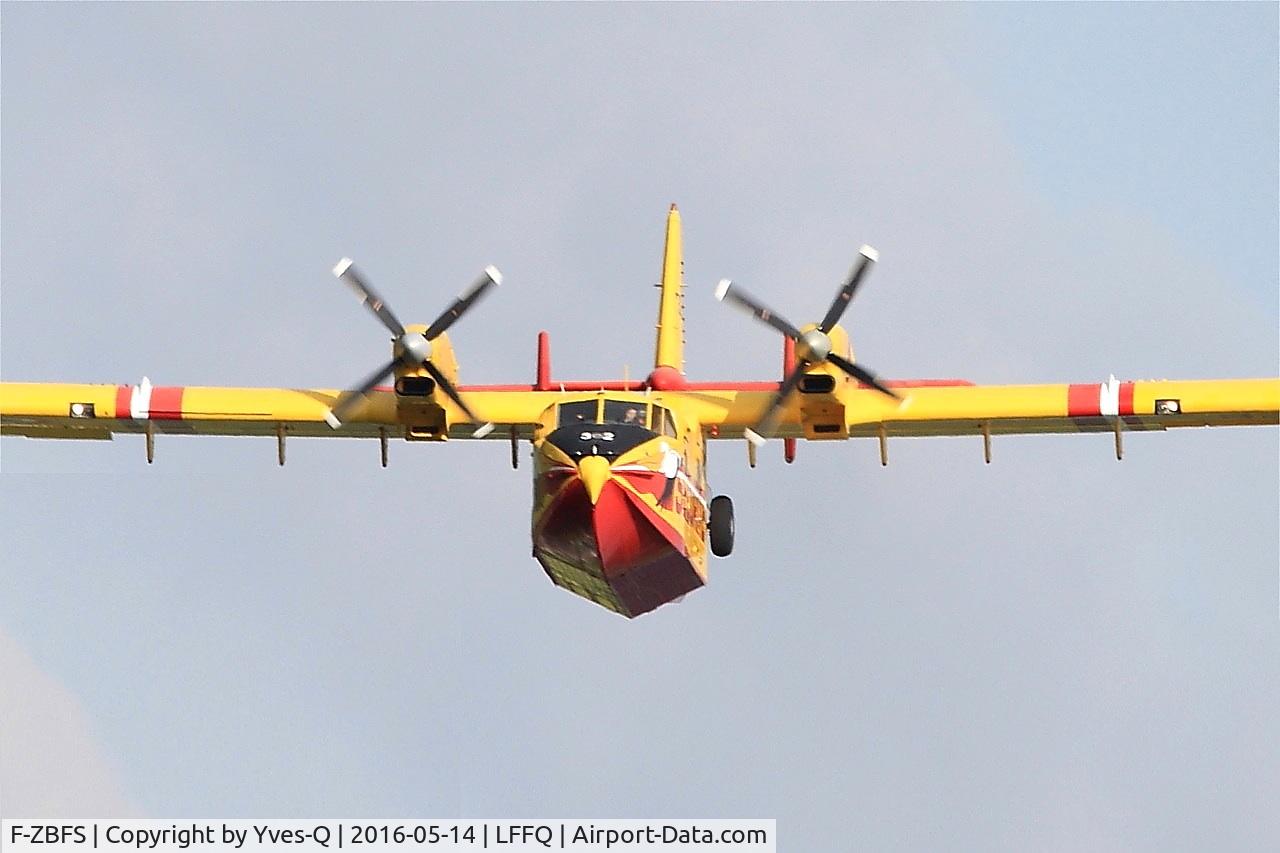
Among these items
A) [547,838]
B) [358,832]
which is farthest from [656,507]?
[358,832]

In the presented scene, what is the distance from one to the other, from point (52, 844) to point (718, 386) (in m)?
10.2

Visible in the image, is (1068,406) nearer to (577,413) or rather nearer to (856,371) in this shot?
(856,371)

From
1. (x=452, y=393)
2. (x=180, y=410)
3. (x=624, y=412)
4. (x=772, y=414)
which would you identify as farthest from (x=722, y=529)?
(x=180, y=410)

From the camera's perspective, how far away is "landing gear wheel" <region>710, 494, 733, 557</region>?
89.9 ft

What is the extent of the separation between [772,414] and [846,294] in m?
1.76

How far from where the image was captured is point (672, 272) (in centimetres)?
3272

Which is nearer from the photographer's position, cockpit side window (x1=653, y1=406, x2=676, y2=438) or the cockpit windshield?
the cockpit windshield

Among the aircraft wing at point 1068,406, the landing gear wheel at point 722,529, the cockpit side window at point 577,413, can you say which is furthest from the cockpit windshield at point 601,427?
the aircraft wing at point 1068,406

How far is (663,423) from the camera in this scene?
26.1 meters

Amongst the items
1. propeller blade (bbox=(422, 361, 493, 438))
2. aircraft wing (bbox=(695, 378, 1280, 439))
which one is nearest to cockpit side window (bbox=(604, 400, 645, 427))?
propeller blade (bbox=(422, 361, 493, 438))

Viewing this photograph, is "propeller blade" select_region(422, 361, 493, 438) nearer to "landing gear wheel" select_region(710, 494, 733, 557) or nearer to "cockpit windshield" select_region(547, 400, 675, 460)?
"cockpit windshield" select_region(547, 400, 675, 460)

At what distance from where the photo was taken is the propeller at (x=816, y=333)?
26750mm

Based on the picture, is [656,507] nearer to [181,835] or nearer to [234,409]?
[234,409]

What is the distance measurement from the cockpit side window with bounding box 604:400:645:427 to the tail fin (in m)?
4.47
